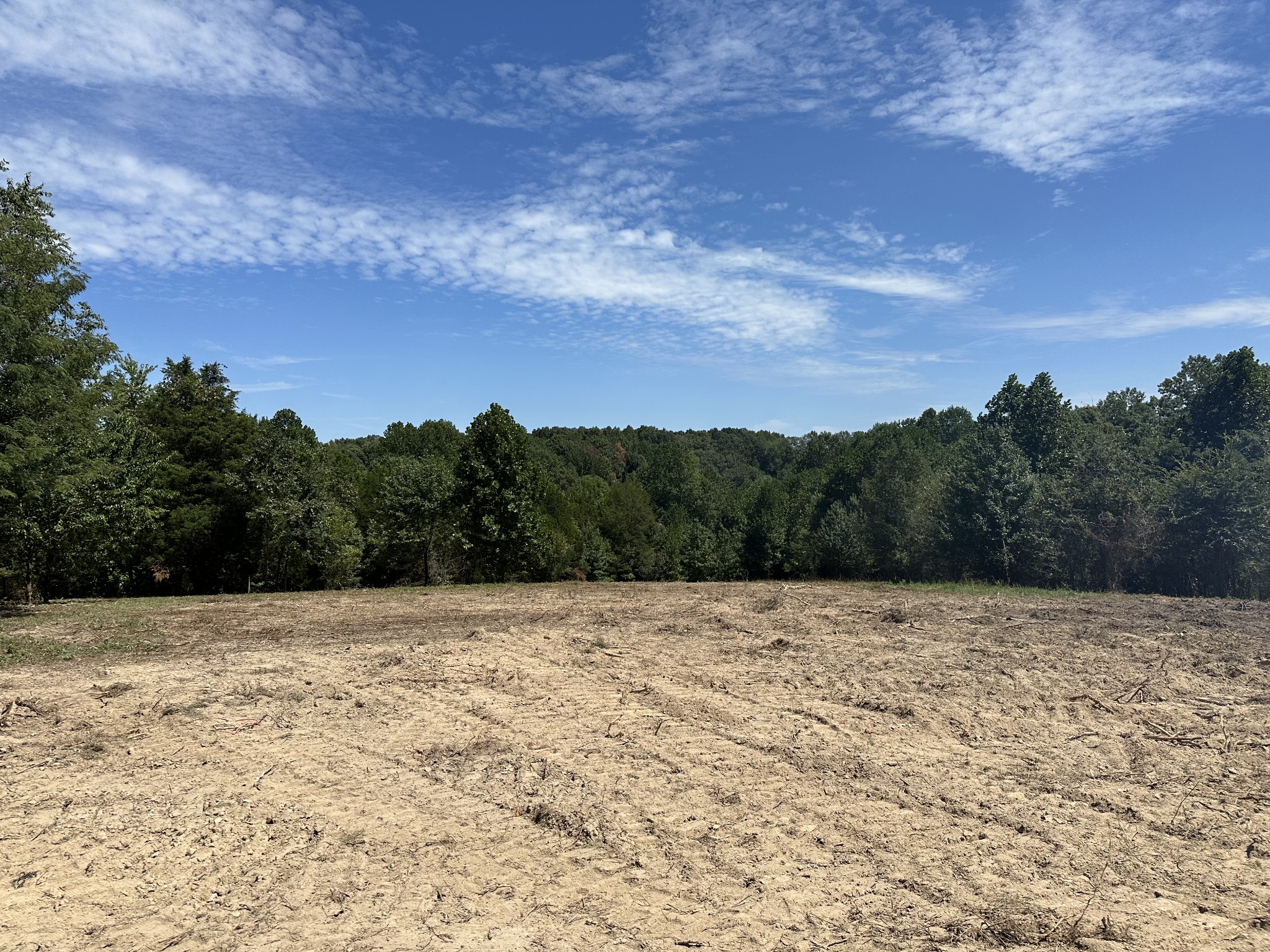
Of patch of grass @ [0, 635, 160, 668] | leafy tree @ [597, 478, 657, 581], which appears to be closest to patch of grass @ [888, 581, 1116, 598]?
patch of grass @ [0, 635, 160, 668]

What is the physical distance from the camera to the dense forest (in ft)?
40.9

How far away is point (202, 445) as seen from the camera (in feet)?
85.0

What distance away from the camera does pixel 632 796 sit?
5.53 metres

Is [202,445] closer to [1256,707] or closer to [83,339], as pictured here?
[83,339]

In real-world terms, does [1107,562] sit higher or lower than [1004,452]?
lower

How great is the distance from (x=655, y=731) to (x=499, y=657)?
334 centimetres

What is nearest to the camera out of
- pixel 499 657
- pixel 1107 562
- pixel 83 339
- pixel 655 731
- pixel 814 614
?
pixel 655 731

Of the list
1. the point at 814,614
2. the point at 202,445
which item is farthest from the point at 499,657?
the point at 202,445

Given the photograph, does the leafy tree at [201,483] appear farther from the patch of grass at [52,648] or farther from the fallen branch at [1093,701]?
the fallen branch at [1093,701]

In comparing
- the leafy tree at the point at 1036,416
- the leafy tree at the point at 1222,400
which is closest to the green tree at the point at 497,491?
the leafy tree at the point at 1036,416

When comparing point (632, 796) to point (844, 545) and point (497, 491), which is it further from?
point (844, 545)

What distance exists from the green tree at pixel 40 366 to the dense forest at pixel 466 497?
0.13 feet

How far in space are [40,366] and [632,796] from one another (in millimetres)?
12587

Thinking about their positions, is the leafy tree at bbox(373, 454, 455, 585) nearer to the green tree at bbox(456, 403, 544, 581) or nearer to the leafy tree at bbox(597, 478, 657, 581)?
the green tree at bbox(456, 403, 544, 581)
